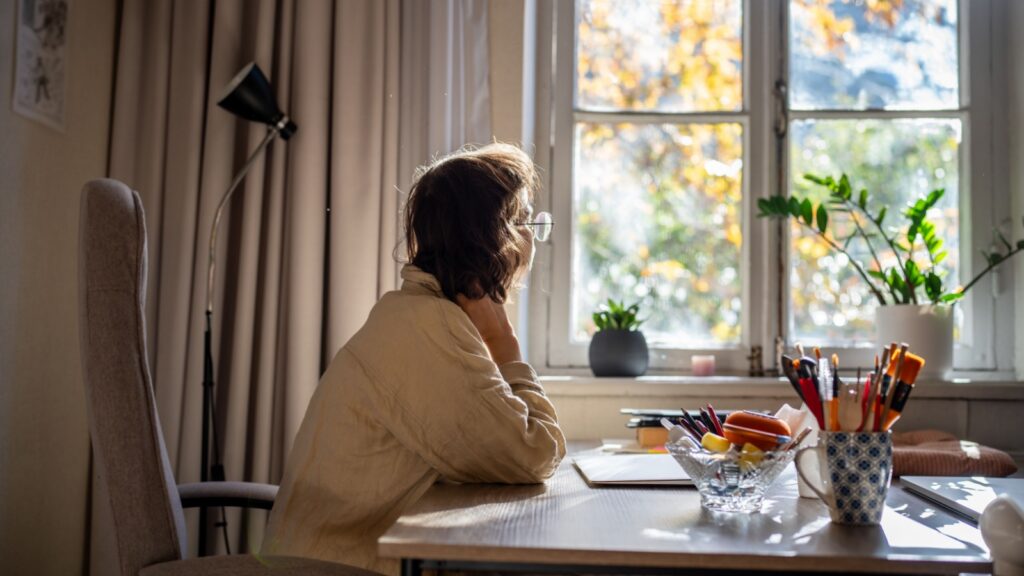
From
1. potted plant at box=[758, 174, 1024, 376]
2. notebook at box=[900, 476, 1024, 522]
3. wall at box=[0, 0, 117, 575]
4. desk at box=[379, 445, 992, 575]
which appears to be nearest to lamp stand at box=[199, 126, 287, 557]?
wall at box=[0, 0, 117, 575]

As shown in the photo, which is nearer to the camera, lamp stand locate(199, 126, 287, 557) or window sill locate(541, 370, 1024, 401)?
lamp stand locate(199, 126, 287, 557)

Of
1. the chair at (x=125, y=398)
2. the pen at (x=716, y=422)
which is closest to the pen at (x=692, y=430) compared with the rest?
the pen at (x=716, y=422)

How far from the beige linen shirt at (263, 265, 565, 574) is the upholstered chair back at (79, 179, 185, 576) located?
238 millimetres

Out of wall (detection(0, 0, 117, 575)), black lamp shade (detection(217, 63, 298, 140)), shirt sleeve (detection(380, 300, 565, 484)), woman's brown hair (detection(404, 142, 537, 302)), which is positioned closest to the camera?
shirt sleeve (detection(380, 300, 565, 484))

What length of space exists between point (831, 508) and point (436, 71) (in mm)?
1628

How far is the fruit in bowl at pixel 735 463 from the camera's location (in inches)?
46.6

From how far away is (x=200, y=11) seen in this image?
8.07 ft

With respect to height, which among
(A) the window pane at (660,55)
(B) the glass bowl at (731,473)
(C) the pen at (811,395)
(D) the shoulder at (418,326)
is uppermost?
(A) the window pane at (660,55)

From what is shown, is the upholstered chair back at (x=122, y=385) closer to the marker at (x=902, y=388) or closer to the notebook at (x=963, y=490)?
the marker at (x=902, y=388)

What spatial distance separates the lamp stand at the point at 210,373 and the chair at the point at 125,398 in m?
1.05

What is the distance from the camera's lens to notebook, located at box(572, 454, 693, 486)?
1429mm

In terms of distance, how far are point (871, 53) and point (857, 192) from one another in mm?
402

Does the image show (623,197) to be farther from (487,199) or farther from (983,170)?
(487,199)

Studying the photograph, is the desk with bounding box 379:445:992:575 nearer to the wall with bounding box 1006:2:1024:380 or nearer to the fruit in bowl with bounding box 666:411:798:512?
the fruit in bowl with bounding box 666:411:798:512
